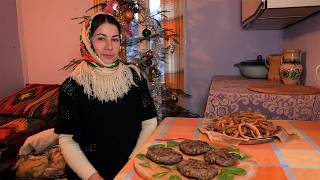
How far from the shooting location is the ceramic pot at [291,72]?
5.83ft

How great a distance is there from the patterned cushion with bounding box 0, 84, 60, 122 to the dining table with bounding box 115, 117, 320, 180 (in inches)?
67.5

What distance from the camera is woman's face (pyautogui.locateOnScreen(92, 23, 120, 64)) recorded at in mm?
1260

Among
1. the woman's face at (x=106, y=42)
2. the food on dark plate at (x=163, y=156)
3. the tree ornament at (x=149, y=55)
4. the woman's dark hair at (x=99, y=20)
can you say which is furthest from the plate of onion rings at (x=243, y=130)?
the tree ornament at (x=149, y=55)

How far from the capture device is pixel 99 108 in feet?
4.08

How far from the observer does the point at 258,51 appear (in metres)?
2.69

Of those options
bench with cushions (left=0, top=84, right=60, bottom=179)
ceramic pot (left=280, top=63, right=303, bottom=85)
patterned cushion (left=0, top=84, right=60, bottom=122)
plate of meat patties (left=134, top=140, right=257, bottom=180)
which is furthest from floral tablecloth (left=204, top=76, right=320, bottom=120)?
patterned cushion (left=0, top=84, right=60, bottom=122)

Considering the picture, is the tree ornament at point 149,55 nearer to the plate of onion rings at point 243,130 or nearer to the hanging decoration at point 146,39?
the hanging decoration at point 146,39

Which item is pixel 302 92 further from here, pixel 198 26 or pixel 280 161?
pixel 198 26

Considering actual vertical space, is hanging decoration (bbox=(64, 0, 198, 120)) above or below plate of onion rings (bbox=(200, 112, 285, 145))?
above

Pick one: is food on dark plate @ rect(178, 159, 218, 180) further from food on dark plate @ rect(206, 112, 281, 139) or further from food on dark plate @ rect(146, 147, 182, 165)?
food on dark plate @ rect(206, 112, 281, 139)

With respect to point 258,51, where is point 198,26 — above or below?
above

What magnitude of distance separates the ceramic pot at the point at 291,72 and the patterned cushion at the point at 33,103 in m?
1.86

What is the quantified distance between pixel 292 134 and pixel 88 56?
0.86 metres

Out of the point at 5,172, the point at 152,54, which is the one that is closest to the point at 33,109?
the point at 5,172
